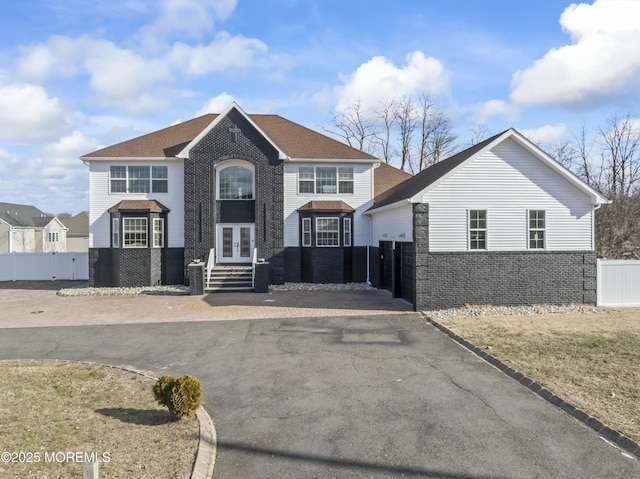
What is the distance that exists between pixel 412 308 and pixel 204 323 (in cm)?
731

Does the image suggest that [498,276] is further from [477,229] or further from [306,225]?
[306,225]

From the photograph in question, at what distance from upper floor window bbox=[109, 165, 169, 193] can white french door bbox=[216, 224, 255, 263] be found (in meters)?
4.06

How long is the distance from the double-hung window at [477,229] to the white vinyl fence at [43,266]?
2231 centimetres

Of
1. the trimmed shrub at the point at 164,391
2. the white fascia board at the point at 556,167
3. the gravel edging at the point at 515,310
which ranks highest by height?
the white fascia board at the point at 556,167

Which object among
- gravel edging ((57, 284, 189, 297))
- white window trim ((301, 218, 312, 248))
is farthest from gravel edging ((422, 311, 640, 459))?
gravel edging ((57, 284, 189, 297))

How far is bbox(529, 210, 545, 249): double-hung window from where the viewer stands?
601 inches

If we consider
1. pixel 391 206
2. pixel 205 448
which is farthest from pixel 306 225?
pixel 205 448

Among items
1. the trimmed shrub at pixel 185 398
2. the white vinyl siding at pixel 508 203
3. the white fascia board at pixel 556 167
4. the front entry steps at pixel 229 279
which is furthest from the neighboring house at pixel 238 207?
the trimmed shrub at pixel 185 398

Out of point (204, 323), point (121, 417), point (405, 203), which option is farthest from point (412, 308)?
point (121, 417)

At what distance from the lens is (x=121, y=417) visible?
6086 millimetres

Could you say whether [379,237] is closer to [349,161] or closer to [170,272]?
[349,161]

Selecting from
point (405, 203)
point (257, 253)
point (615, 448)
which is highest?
point (405, 203)

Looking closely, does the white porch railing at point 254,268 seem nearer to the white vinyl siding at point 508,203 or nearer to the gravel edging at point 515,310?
the gravel edging at point 515,310

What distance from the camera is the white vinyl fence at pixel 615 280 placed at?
15.6m
